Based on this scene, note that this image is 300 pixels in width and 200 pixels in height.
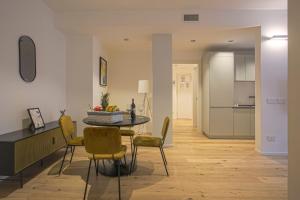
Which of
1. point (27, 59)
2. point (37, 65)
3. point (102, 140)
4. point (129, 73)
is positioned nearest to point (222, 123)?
point (129, 73)

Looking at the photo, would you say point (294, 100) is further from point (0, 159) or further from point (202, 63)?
point (202, 63)

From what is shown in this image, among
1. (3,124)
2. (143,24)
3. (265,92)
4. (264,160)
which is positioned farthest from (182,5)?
(3,124)

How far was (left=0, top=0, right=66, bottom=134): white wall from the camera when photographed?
2.84m

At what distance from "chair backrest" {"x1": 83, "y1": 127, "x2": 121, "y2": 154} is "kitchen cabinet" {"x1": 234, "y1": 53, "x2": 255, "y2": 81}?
4.46 m

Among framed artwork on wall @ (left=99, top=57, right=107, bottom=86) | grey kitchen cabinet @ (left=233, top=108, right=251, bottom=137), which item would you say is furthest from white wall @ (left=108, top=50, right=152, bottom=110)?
grey kitchen cabinet @ (left=233, top=108, right=251, bottom=137)

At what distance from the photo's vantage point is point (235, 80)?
576 cm

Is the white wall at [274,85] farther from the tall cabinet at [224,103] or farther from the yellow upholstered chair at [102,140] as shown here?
the yellow upholstered chair at [102,140]

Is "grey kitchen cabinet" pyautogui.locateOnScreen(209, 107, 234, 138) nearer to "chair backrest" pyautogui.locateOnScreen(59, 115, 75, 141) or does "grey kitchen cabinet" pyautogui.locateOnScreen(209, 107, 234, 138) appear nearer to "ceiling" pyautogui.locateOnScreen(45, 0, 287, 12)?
"ceiling" pyautogui.locateOnScreen(45, 0, 287, 12)

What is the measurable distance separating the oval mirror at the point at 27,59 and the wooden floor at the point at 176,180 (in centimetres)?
142

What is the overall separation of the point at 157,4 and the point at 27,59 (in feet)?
7.80

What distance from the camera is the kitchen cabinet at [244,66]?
18.8 feet

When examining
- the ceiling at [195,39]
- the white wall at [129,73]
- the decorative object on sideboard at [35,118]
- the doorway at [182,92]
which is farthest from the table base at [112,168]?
the doorway at [182,92]

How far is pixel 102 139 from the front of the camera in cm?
228

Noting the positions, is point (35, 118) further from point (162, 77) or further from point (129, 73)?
point (129, 73)
